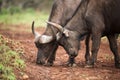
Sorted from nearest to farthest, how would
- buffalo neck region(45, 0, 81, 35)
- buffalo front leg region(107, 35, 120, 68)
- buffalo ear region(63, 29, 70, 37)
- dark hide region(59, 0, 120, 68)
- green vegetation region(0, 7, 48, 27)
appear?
1. dark hide region(59, 0, 120, 68)
2. buffalo ear region(63, 29, 70, 37)
3. buffalo front leg region(107, 35, 120, 68)
4. buffalo neck region(45, 0, 81, 35)
5. green vegetation region(0, 7, 48, 27)

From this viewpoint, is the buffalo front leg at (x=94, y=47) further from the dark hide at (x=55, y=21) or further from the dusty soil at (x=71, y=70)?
the dark hide at (x=55, y=21)

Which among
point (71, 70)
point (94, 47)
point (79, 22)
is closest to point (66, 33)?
point (79, 22)

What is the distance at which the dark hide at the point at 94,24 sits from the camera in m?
14.7

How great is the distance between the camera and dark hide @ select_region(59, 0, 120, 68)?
1468 cm

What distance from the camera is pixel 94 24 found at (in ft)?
48.2

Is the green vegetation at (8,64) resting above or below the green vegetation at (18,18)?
below

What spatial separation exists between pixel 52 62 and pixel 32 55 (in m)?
1.38

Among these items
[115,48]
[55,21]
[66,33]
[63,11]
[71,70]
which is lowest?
[71,70]

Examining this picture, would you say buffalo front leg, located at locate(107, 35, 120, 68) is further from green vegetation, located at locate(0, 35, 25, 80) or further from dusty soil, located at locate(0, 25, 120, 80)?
green vegetation, located at locate(0, 35, 25, 80)

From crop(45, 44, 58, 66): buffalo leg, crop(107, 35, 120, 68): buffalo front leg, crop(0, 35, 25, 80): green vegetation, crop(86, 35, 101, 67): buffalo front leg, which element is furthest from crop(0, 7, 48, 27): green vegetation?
crop(0, 35, 25, 80): green vegetation

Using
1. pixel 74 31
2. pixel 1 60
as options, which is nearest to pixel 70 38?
pixel 74 31

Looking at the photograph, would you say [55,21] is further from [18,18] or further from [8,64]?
[18,18]

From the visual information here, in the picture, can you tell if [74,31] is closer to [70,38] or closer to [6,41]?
[70,38]

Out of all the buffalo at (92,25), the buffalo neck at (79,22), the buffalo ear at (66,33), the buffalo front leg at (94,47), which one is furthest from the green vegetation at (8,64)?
the buffalo front leg at (94,47)
